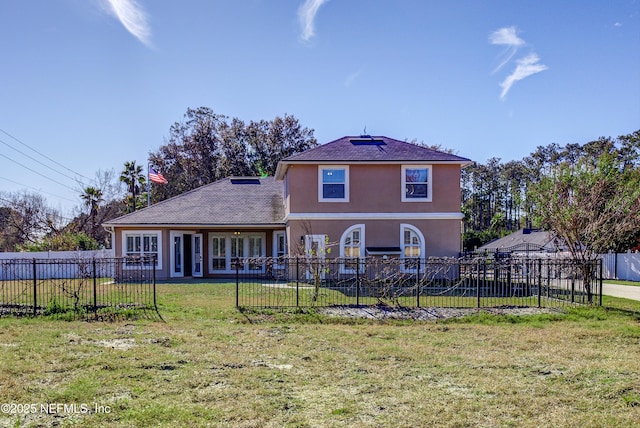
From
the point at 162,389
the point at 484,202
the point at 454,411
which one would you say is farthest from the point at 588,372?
the point at 484,202

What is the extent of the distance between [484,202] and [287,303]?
55140 mm

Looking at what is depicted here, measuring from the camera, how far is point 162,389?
5801 mm

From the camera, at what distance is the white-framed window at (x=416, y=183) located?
65.7 ft

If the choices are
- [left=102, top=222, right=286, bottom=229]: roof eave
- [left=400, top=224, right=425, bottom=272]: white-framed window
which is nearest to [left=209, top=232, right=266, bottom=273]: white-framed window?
[left=102, top=222, right=286, bottom=229]: roof eave

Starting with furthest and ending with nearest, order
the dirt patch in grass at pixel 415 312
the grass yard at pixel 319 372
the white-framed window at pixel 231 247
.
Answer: the white-framed window at pixel 231 247
the dirt patch in grass at pixel 415 312
the grass yard at pixel 319 372

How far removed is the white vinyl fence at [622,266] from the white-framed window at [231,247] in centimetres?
1777

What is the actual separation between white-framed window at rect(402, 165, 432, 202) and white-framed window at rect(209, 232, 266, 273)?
7621 millimetres

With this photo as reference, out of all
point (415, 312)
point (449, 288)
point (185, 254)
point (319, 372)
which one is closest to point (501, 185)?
point (185, 254)

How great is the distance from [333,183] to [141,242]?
948cm

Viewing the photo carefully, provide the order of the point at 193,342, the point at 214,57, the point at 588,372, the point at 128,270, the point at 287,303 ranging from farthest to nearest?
the point at 128,270, the point at 214,57, the point at 287,303, the point at 193,342, the point at 588,372

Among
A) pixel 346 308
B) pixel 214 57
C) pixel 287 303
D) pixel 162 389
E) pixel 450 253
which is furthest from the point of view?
pixel 450 253

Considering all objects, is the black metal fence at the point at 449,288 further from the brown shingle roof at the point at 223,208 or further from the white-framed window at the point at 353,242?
the brown shingle roof at the point at 223,208

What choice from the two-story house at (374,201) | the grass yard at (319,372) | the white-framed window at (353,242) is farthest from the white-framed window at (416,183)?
the grass yard at (319,372)

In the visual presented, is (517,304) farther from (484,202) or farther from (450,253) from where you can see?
(484,202)
